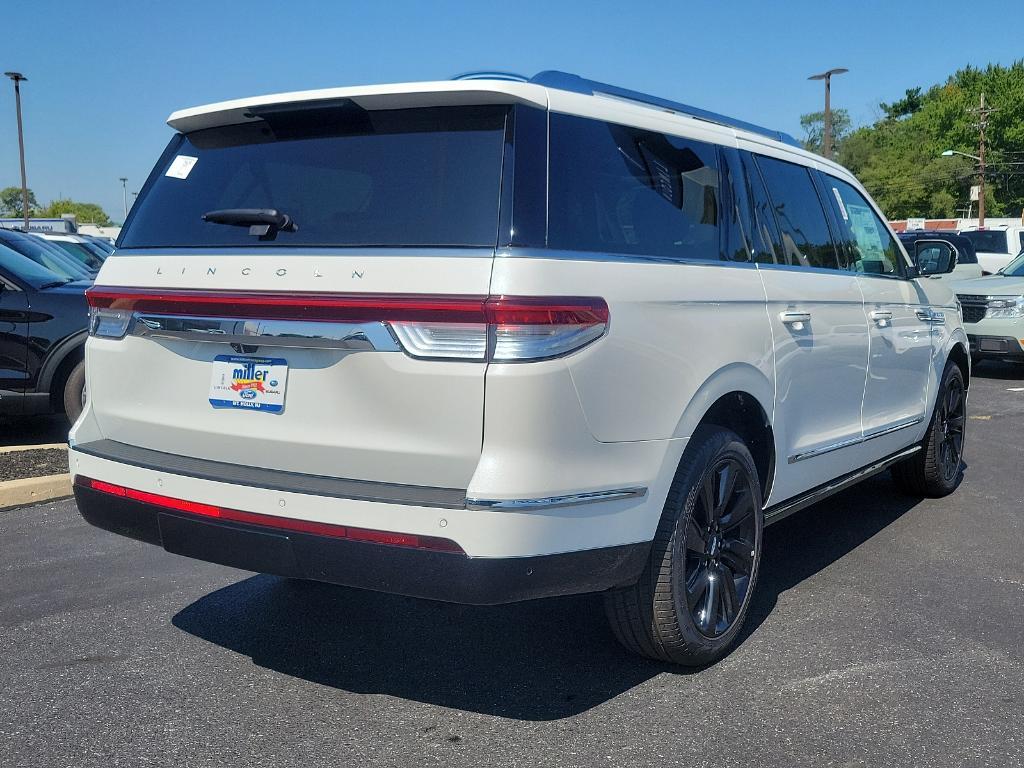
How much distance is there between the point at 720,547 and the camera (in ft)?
12.1

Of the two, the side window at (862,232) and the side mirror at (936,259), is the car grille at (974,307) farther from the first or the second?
the side window at (862,232)

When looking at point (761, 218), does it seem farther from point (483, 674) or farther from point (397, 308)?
point (483, 674)

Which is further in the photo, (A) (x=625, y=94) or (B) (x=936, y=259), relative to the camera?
(B) (x=936, y=259)

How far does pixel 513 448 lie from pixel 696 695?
1.23 meters

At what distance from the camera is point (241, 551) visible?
3053 millimetres

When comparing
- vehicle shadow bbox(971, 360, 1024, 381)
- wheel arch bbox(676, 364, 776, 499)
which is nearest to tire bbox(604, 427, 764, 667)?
wheel arch bbox(676, 364, 776, 499)

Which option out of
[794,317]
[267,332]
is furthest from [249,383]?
[794,317]

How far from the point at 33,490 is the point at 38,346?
193 cm

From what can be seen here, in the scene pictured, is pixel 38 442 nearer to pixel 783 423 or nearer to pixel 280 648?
pixel 280 648

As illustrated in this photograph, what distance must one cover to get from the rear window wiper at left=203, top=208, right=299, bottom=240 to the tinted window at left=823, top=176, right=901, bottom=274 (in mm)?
2854

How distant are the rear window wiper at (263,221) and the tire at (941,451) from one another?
4.23m

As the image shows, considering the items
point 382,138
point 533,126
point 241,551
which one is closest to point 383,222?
point 382,138

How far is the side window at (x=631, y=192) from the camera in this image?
304 cm

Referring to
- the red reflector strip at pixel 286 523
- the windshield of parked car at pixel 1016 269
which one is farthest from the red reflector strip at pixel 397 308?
the windshield of parked car at pixel 1016 269
